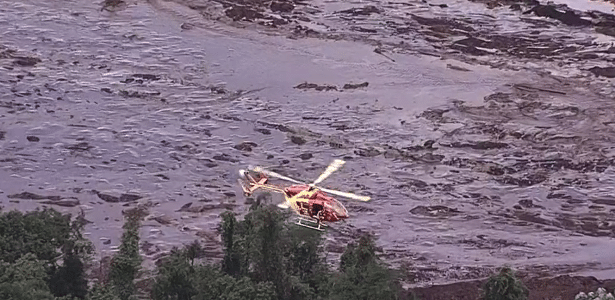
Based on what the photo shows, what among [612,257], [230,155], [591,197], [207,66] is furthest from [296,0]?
[612,257]

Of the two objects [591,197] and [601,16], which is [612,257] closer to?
[591,197]

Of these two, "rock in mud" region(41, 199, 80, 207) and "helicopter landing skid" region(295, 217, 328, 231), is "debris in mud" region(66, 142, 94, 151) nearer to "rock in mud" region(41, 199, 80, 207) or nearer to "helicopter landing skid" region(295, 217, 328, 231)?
"rock in mud" region(41, 199, 80, 207)

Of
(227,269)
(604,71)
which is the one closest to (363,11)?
(604,71)

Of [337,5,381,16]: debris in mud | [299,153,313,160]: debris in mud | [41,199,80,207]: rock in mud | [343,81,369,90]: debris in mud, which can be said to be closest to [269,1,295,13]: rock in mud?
[337,5,381,16]: debris in mud

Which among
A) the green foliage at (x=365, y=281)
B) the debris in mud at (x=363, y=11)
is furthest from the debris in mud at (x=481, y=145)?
the green foliage at (x=365, y=281)

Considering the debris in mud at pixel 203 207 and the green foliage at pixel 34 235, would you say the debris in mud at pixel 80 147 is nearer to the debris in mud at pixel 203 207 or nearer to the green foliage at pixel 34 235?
the debris in mud at pixel 203 207

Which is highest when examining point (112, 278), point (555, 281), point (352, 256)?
point (352, 256)

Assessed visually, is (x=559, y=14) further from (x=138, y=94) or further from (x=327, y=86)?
(x=138, y=94)
